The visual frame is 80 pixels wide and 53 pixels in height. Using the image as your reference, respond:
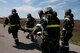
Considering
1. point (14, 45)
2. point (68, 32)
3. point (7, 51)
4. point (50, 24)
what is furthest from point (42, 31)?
point (14, 45)

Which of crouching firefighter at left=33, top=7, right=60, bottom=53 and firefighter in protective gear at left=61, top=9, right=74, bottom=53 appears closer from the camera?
crouching firefighter at left=33, top=7, right=60, bottom=53

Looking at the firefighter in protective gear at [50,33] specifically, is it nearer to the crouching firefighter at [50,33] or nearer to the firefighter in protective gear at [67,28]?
the crouching firefighter at [50,33]

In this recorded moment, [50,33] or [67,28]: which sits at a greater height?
[50,33]

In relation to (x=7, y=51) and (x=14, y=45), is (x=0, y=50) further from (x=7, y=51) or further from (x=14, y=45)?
(x=14, y=45)

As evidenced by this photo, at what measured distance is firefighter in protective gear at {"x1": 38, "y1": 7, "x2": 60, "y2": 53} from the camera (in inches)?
357

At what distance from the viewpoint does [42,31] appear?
902 cm

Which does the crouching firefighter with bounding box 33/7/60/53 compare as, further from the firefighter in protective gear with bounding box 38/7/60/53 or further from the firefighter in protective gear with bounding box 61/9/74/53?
the firefighter in protective gear with bounding box 61/9/74/53

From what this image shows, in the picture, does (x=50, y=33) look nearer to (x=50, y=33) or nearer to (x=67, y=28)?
(x=50, y=33)

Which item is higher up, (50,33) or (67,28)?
(50,33)

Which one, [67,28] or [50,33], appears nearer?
[50,33]

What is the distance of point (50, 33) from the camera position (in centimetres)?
920

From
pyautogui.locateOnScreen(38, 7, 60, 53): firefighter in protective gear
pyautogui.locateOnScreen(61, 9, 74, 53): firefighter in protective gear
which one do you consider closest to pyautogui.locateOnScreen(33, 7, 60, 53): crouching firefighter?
pyautogui.locateOnScreen(38, 7, 60, 53): firefighter in protective gear

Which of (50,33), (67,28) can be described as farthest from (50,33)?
(67,28)

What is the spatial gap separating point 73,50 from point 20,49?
3.13 metres
